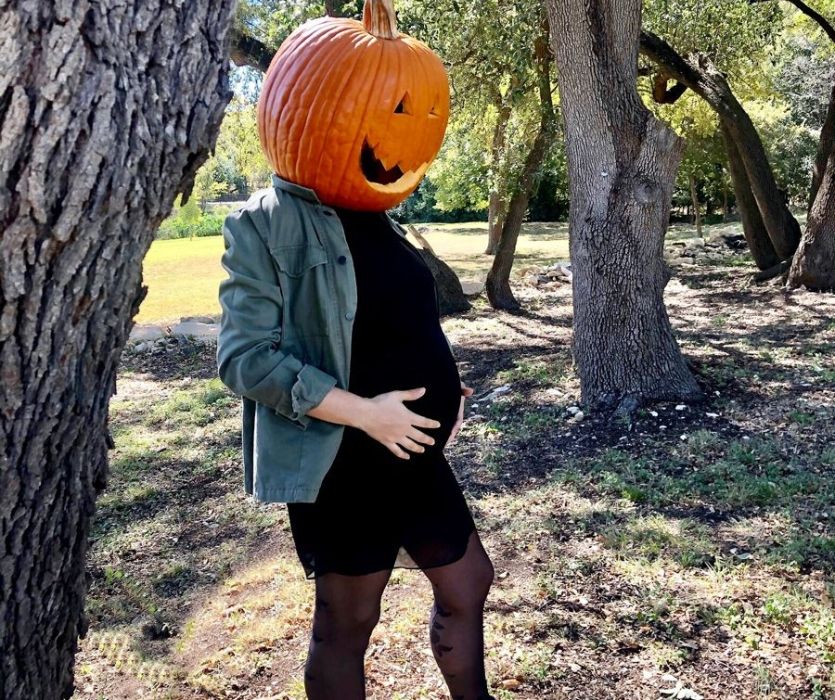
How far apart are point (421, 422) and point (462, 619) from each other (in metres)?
0.56

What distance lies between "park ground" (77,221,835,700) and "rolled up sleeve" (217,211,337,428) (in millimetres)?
1521

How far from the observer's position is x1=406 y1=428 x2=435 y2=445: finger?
1.80 m

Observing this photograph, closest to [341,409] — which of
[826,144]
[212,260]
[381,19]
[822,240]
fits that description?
[381,19]

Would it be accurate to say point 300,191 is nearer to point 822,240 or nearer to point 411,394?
point 411,394

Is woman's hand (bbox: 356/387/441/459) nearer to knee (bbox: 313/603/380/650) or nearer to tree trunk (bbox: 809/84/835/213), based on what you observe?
knee (bbox: 313/603/380/650)

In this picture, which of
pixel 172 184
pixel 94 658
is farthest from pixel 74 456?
pixel 94 658

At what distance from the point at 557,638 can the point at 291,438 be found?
171 cm

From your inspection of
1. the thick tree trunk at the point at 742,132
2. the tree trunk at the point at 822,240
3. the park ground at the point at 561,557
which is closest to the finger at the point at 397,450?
the park ground at the point at 561,557

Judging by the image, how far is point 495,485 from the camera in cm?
448

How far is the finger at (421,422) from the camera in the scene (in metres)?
1.80

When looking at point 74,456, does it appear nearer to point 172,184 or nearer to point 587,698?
point 172,184

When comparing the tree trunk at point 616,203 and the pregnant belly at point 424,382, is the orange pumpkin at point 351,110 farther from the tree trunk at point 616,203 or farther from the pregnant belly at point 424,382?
the tree trunk at point 616,203

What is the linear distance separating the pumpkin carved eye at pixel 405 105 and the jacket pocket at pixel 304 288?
44 centimetres

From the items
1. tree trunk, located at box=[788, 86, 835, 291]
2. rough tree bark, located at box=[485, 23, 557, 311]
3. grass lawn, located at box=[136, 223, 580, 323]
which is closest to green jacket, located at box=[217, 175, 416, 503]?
grass lawn, located at box=[136, 223, 580, 323]
